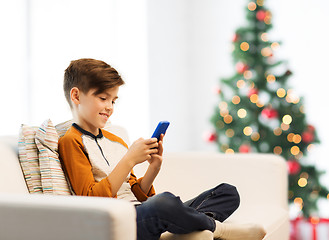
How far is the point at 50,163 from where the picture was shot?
1712 mm

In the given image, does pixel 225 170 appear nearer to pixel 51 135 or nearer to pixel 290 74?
pixel 51 135

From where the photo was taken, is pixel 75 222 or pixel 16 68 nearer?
pixel 75 222

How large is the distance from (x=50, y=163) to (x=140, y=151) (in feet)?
1.04

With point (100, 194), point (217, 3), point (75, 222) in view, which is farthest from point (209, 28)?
point (75, 222)

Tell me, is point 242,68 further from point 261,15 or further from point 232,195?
point 232,195

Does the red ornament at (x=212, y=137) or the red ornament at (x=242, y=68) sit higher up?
the red ornament at (x=242, y=68)

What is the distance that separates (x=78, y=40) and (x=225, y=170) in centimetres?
169

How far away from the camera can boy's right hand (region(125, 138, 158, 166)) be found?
1703mm

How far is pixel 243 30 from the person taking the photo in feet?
12.9

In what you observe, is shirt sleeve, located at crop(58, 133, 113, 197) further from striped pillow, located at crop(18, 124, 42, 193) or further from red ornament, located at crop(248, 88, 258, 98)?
red ornament, located at crop(248, 88, 258, 98)

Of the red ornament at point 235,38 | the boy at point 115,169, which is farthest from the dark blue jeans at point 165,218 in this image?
the red ornament at point 235,38

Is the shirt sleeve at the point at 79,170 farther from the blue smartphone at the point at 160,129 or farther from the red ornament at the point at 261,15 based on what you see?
the red ornament at the point at 261,15

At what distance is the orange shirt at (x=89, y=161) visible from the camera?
168 centimetres

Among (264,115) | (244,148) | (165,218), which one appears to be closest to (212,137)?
(244,148)
